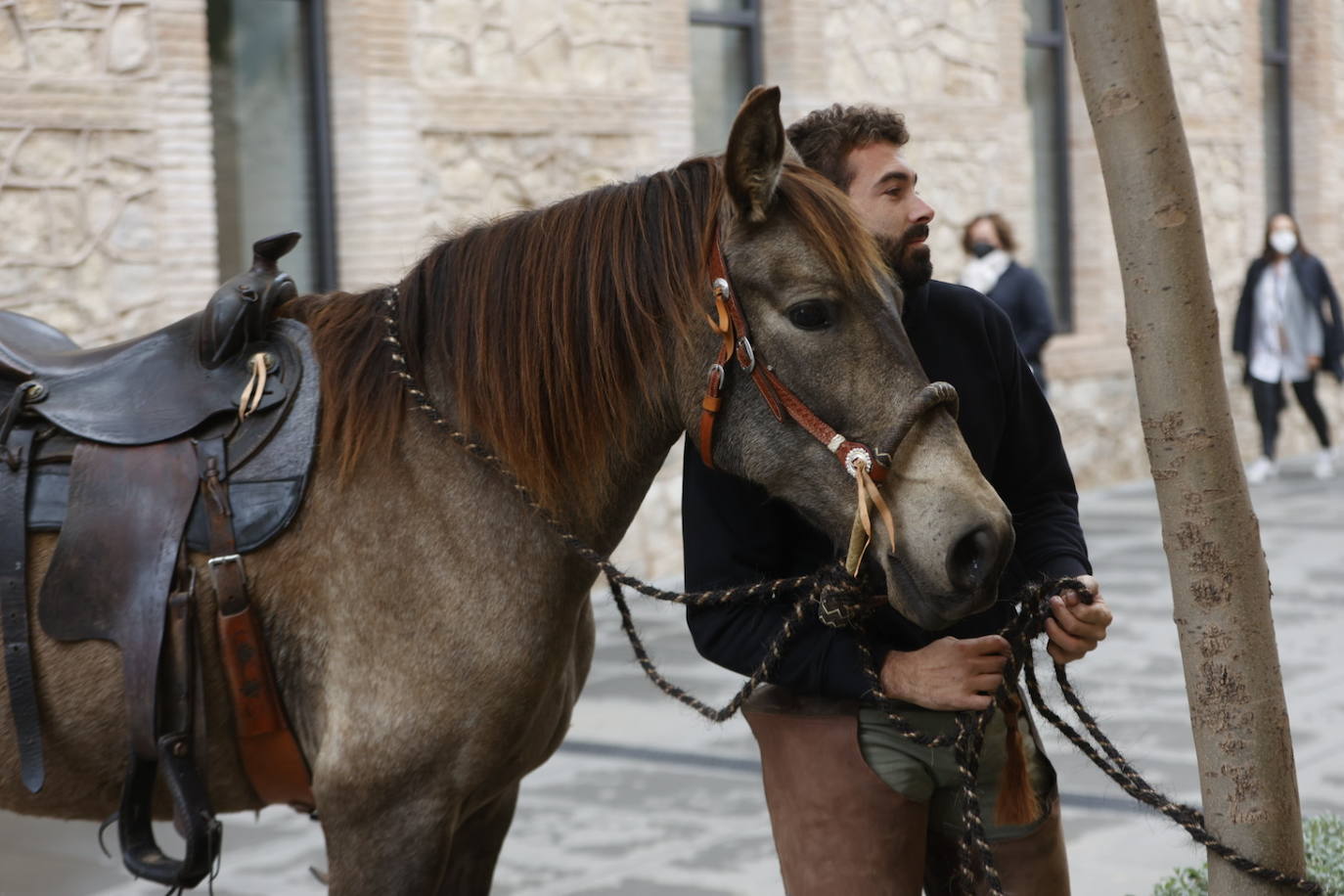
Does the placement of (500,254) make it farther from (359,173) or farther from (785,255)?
(359,173)

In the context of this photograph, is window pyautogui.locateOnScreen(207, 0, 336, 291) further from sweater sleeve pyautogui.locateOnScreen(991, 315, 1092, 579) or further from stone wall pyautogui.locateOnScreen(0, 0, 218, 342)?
sweater sleeve pyautogui.locateOnScreen(991, 315, 1092, 579)

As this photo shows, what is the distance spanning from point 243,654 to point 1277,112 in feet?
47.1

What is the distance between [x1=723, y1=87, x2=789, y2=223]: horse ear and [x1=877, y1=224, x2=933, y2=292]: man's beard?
0.24 metres

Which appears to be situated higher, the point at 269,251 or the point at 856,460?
the point at 269,251

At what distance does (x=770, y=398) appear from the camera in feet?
7.54

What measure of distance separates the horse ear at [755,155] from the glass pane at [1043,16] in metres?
10.8

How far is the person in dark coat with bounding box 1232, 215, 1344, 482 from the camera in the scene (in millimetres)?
12117

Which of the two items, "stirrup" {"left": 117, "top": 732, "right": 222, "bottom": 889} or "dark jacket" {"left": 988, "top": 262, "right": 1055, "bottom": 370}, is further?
"dark jacket" {"left": 988, "top": 262, "right": 1055, "bottom": 370}

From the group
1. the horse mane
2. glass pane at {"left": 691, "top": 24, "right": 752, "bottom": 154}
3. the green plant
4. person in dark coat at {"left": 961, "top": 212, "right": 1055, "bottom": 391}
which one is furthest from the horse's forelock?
glass pane at {"left": 691, "top": 24, "right": 752, "bottom": 154}

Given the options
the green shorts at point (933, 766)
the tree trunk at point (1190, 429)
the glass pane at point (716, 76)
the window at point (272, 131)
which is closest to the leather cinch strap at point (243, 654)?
the green shorts at point (933, 766)

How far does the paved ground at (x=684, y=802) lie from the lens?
177 inches

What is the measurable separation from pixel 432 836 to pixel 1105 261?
35.7 feet

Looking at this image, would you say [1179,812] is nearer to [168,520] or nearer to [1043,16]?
[168,520]

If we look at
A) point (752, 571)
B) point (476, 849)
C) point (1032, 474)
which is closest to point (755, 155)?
point (752, 571)
